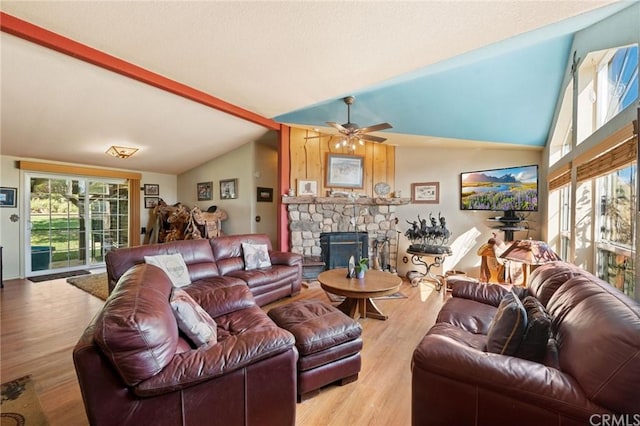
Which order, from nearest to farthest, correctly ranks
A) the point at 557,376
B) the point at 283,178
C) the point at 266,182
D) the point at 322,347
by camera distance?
the point at 557,376 < the point at 322,347 < the point at 283,178 < the point at 266,182

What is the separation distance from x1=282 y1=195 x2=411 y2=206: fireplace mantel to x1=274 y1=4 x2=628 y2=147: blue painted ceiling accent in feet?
4.13

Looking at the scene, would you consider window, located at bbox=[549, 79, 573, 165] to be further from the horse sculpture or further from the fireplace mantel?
the fireplace mantel

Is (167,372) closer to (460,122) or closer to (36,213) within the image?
(460,122)

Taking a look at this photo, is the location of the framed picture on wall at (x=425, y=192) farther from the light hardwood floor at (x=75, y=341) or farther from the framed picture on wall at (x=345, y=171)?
the light hardwood floor at (x=75, y=341)

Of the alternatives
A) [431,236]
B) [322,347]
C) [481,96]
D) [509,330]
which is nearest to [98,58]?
[322,347]

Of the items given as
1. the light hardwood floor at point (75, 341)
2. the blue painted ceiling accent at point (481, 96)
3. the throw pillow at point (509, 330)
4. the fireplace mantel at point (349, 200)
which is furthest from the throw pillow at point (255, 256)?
the throw pillow at point (509, 330)

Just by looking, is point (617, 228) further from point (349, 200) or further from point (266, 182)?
point (266, 182)

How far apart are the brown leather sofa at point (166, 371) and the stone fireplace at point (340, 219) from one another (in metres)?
3.25

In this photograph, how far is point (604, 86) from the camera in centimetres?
247

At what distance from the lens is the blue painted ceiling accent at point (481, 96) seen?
9.00ft

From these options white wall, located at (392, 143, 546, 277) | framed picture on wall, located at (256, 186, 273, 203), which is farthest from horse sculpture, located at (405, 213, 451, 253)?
framed picture on wall, located at (256, 186, 273, 203)

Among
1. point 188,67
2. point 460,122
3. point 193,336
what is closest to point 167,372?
point 193,336

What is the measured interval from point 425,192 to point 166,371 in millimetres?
4789

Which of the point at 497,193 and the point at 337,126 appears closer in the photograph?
the point at 337,126
